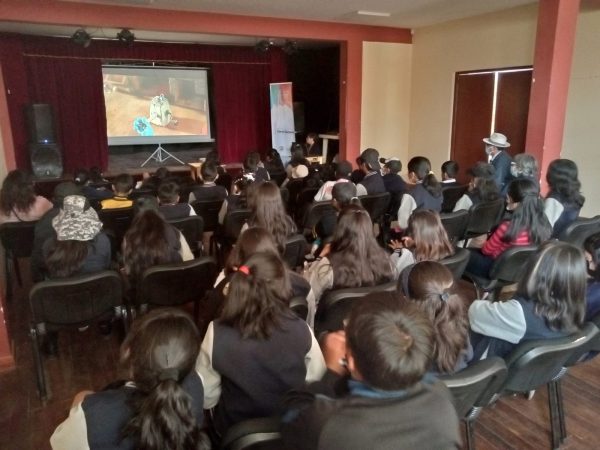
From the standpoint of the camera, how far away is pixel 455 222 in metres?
3.76

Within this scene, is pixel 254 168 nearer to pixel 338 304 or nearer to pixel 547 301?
pixel 338 304

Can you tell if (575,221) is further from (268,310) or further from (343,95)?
(343,95)

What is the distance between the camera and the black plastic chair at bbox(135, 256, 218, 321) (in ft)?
8.43

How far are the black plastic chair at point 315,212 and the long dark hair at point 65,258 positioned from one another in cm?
201

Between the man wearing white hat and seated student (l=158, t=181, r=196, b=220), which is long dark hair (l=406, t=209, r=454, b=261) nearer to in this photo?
seated student (l=158, t=181, r=196, b=220)

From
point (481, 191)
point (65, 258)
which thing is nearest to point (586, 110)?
point (481, 191)

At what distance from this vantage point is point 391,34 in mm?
7812

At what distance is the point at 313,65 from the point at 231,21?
4.78m

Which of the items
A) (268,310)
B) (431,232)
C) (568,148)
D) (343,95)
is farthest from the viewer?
(343,95)

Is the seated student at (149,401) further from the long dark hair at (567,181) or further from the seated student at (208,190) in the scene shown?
the long dark hair at (567,181)

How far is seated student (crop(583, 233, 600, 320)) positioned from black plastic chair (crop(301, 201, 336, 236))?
6.43ft

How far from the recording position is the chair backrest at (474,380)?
56.0 inches

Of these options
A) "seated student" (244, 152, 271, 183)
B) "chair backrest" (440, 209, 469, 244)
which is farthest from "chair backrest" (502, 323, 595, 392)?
"seated student" (244, 152, 271, 183)

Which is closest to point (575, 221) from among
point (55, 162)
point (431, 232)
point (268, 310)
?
point (431, 232)
